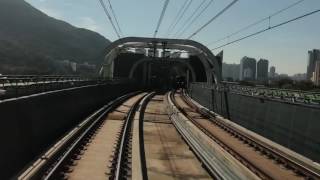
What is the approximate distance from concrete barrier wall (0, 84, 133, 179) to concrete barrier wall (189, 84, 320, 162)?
9.60 meters

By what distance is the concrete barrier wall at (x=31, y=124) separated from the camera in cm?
1355

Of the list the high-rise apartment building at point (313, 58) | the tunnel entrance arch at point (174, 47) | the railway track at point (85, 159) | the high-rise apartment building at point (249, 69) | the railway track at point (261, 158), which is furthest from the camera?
the high-rise apartment building at point (249, 69)

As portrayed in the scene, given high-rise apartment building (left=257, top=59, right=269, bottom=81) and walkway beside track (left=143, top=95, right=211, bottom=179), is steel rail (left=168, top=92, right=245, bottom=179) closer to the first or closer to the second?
walkway beside track (left=143, top=95, right=211, bottom=179)

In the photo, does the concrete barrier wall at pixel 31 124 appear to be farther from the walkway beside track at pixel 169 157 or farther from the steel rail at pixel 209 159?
the steel rail at pixel 209 159

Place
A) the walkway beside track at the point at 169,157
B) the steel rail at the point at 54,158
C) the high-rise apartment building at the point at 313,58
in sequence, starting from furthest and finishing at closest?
the high-rise apartment building at the point at 313,58
the walkway beside track at the point at 169,157
the steel rail at the point at 54,158

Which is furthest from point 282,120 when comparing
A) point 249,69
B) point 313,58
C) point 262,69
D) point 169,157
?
point 249,69

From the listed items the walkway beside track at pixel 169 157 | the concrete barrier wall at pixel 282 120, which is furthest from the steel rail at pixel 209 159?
the concrete barrier wall at pixel 282 120

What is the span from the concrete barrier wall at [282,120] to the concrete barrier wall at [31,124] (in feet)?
31.5

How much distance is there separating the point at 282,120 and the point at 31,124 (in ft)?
40.7

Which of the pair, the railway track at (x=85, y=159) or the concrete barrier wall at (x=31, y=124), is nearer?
the concrete barrier wall at (x=31, y=124)

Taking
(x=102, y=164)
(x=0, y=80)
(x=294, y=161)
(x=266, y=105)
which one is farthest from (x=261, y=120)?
(x=0, y=80)

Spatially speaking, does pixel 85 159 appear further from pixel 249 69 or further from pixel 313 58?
pixel 249 69

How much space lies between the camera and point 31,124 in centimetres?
1702

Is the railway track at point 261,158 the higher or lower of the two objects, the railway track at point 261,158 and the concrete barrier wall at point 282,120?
the lower
